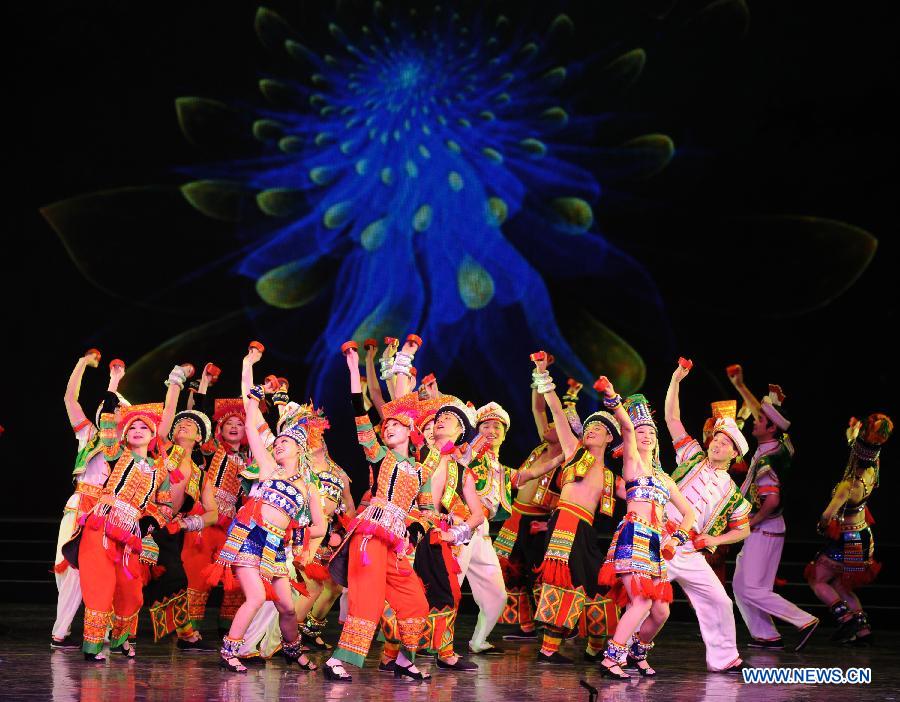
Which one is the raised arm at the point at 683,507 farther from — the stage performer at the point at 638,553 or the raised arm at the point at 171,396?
the raised arm at the point at 171,396

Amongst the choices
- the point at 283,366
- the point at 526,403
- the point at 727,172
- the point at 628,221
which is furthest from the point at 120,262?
the point at 727,172

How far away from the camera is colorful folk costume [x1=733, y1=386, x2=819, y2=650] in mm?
7062

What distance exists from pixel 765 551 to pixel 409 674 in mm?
2796

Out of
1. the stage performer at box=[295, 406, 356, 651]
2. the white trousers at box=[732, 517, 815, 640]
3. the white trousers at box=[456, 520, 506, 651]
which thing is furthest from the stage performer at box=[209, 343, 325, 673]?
the white trousers at box=[732, 517, 815, 640]

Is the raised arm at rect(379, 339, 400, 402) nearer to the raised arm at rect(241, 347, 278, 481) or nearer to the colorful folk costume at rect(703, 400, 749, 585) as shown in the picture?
the raised arm at rect(241, 347, 278, 481)

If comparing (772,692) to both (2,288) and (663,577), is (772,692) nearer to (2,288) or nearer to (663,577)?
(663,577)

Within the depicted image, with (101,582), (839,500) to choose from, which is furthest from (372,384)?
(839,500)

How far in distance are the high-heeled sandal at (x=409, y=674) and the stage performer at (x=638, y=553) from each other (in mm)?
861

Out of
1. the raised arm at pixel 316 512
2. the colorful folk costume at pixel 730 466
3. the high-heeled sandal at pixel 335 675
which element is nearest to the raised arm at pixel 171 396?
the raised arm at pixel 316 512

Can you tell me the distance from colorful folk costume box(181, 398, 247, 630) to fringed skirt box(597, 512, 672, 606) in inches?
84.5

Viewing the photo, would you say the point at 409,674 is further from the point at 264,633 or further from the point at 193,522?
the point at 193,522

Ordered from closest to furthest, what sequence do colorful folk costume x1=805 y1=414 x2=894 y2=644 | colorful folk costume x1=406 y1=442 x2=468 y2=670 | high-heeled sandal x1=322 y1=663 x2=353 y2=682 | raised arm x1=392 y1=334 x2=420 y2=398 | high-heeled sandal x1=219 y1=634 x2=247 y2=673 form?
high-heeled sandal x1=322 y1=663 x2=353 y2=682 → high-heeled sandal x1=219 y1=634 x2=247 y2=673 → colorful folk costume x1=406 y1=442 x2=468 y2=670 → raised arm x1=392 y1=334 x2=420 y2=398 → colorful folk costume x1=805 y1=414 x2=894 y2=644

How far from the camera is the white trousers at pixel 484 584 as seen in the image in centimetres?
645

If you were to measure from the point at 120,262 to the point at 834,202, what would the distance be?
6278mm
